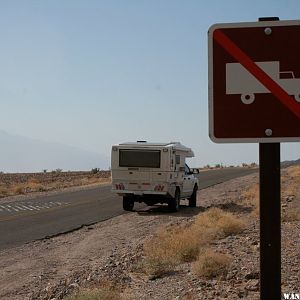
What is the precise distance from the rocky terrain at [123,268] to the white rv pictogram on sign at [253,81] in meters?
3.98

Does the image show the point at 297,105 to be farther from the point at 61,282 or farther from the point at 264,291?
the point at 61,282

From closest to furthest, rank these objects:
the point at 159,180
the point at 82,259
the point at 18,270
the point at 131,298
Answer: the point at 131,298 → the point at 18,270 → the point at 82,259 → the point at 159,180

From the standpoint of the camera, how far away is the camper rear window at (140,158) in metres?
22.0

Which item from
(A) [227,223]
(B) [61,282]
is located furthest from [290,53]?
(A) [227,223]

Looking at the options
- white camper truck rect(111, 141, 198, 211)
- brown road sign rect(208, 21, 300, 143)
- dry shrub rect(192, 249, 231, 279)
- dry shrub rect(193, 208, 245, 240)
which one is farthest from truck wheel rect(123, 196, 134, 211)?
brown road sign rect(208, 21, 300, 143)

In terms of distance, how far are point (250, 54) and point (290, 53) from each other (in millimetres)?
227

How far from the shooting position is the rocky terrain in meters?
7.46

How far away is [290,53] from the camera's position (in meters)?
3.27

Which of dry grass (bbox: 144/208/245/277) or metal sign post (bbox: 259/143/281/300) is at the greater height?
metal sign post (bbox: 259/143/281/300)

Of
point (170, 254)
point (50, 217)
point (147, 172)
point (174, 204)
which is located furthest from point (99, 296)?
point (174, 204)

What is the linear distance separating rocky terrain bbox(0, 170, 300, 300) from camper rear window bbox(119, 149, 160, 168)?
4919 millimetres

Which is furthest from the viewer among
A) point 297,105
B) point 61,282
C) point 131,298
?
point 61,282

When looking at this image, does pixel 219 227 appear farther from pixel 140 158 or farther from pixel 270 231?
pixel 270 231

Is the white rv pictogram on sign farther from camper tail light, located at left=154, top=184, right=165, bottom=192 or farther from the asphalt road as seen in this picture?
camper tail light, located at left=154, top=184, right=165, bottom=192
